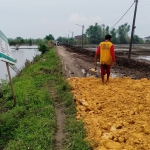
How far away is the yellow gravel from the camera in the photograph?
3871 millimetres

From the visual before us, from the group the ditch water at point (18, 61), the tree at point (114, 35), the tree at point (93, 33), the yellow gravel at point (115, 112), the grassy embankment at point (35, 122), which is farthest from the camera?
the tree at point (93, 33)

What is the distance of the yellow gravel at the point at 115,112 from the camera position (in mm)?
3871

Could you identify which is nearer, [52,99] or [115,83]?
[52,99]

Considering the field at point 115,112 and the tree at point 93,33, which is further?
the tree at point 93,33

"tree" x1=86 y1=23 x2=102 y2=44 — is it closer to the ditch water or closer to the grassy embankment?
the ditch water

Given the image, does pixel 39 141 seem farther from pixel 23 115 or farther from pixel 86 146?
pixel 23 115

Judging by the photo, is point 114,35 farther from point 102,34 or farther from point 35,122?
point 35,122

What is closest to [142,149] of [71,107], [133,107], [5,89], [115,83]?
[133,107]

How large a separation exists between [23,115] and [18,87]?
8.41 ft

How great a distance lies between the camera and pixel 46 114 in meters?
5.59

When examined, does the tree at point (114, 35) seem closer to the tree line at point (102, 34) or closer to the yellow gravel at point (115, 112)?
the tree line at point (102, 34)

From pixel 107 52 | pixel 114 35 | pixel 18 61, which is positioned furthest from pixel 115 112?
pixel 114 35

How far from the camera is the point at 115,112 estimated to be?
17.0 ft

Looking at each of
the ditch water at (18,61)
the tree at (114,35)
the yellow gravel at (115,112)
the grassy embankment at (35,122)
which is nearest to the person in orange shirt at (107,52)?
the yellow gravel at (115,112)
